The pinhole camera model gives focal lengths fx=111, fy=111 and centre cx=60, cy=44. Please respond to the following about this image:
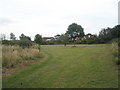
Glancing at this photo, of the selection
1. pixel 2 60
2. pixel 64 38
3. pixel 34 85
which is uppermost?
pixel 64 38

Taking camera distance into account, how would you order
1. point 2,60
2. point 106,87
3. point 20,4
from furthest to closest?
point 20,4
point 2,60
point 106,87

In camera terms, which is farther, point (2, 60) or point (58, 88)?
point (2, 60)

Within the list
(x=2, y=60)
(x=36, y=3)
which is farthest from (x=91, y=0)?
(x=2, y=60)

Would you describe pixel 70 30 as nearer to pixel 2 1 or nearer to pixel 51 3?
pixel 51 3

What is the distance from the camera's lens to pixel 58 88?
3283mm

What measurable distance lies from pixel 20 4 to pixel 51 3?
2643 millimetres

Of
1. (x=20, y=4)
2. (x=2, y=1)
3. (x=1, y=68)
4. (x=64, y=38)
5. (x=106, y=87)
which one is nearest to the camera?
(x=106, y=87)

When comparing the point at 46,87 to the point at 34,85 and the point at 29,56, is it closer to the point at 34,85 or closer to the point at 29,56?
the point at 34,85

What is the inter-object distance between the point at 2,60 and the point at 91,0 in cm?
788

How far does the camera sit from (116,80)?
3779mm

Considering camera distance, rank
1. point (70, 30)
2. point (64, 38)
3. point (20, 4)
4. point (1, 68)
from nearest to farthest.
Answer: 1. point (1, 68)
2. point (20, 4)
3. point (64, 38)
4. point (70, 30)

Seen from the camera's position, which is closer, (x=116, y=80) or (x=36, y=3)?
(x=116, y=80)

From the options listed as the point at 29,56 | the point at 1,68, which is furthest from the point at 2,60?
the point at 29,56

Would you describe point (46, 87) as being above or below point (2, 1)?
below
